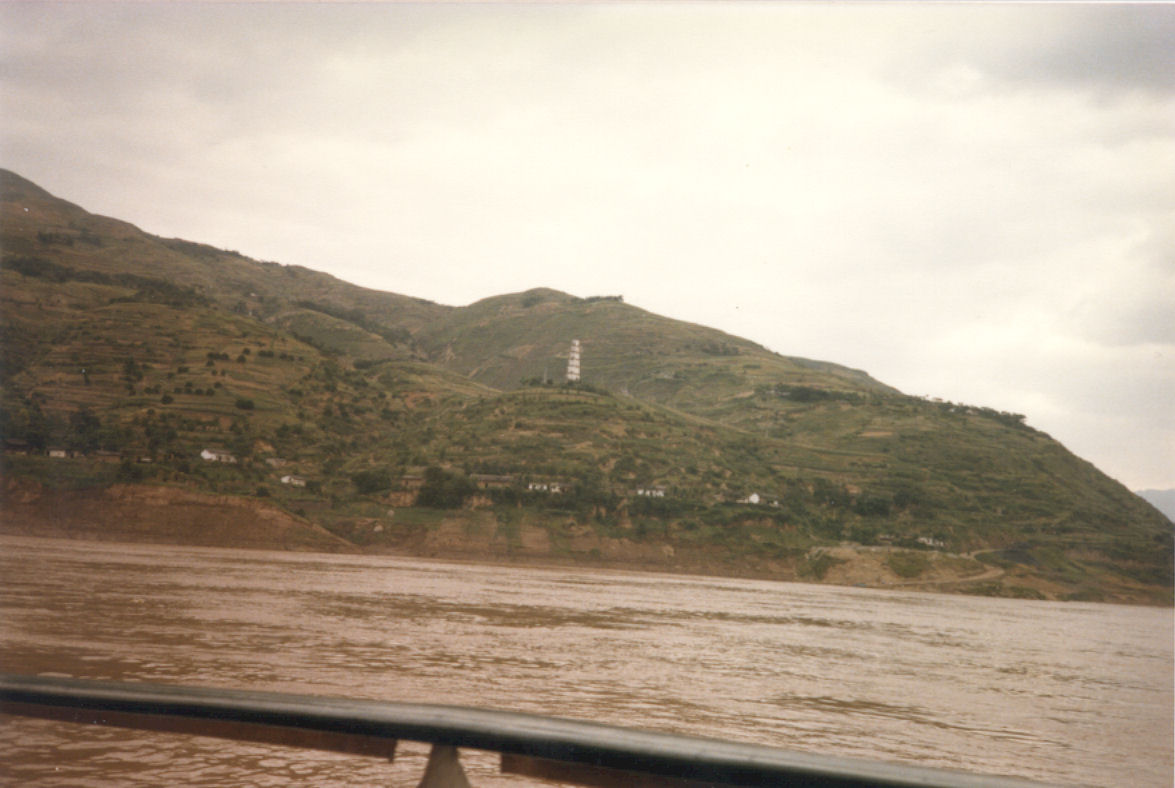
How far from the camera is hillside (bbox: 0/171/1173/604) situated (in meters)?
82.1

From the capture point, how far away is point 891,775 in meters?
2.30

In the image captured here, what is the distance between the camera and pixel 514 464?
9662cm

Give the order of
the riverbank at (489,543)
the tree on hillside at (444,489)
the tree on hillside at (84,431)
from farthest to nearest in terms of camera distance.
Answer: the tree on hillside at (444,489)
the tree on hillside at (84,431)
the riverbank at (489,543)

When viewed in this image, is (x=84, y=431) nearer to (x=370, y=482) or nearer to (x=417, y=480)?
(x=370, y=482)

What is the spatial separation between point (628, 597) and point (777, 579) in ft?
146

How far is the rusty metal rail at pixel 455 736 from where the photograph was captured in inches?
92.3

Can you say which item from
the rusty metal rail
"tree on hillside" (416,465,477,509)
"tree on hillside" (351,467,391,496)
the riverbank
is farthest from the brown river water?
"tree on hillside" (351,467,391,496)

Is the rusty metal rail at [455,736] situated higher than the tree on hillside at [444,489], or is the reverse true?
the rusty metal rail at [455,736]

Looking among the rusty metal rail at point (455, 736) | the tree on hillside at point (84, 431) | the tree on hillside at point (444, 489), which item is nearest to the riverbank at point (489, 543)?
the tree on hillside at point (444, 489)

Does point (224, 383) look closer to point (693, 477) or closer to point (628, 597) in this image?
point (693, 477)

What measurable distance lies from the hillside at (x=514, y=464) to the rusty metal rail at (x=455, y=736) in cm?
7462

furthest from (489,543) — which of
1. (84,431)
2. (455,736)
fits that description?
(455,736)

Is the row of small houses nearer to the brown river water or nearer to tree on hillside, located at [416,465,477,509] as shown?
tree on hillside, located at [416,465,477,509]

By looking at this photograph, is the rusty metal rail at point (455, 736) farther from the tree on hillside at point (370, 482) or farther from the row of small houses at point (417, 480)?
the tree on hillside at point (370, 482)
